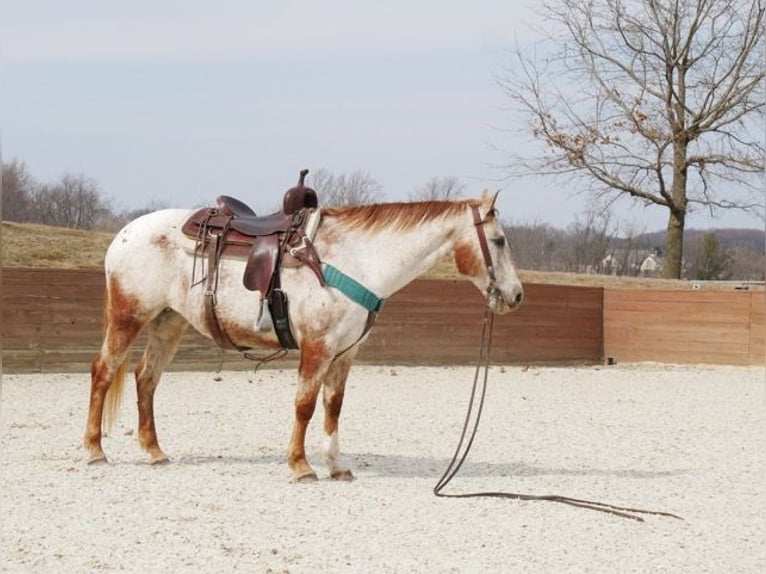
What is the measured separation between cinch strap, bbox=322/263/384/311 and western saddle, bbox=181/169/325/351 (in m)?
0.06

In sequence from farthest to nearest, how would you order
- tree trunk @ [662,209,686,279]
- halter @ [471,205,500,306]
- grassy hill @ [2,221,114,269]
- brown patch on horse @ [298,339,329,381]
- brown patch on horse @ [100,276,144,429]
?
tree trunk @ [662,209,686,279] < grassy hill @ [2,221,114,269] < brown patch on horse @ [100,276,144,429] < halter @ [471,205,500,306] < brown patch on horse @ [298,339,329,381]

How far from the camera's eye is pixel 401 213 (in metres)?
7.27

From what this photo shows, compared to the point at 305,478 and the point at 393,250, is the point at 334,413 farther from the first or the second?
the point at 393,250

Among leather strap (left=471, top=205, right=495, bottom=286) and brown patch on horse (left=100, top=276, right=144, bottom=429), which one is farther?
brown patch on horse (left=100, top=276, right=144, bottom=429)

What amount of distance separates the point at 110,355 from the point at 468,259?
2644mm

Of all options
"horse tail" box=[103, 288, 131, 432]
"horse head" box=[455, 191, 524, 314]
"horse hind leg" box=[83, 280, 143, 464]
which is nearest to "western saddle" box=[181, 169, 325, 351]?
"horse hind leg" box=[83, 280, 143, 464]

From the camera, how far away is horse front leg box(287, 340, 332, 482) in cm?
692

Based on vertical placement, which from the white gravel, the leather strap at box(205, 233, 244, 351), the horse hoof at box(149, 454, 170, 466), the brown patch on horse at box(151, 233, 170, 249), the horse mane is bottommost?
the white gravel

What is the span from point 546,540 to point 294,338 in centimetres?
231

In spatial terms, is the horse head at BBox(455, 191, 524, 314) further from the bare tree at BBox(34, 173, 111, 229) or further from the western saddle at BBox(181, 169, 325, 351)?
the bare tree at BBox(34, 173, 111, 229)

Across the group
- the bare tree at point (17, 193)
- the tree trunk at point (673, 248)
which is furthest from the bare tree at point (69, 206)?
the tree trunk at point (673, 248)

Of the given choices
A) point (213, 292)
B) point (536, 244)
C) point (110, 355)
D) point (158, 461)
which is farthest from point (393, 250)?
point (536, 244)

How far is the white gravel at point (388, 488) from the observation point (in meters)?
5.25

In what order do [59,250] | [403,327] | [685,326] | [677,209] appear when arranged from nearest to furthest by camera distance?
1. [403,327]
2. [685,326]
3. [59,250]
4. [677,209]
